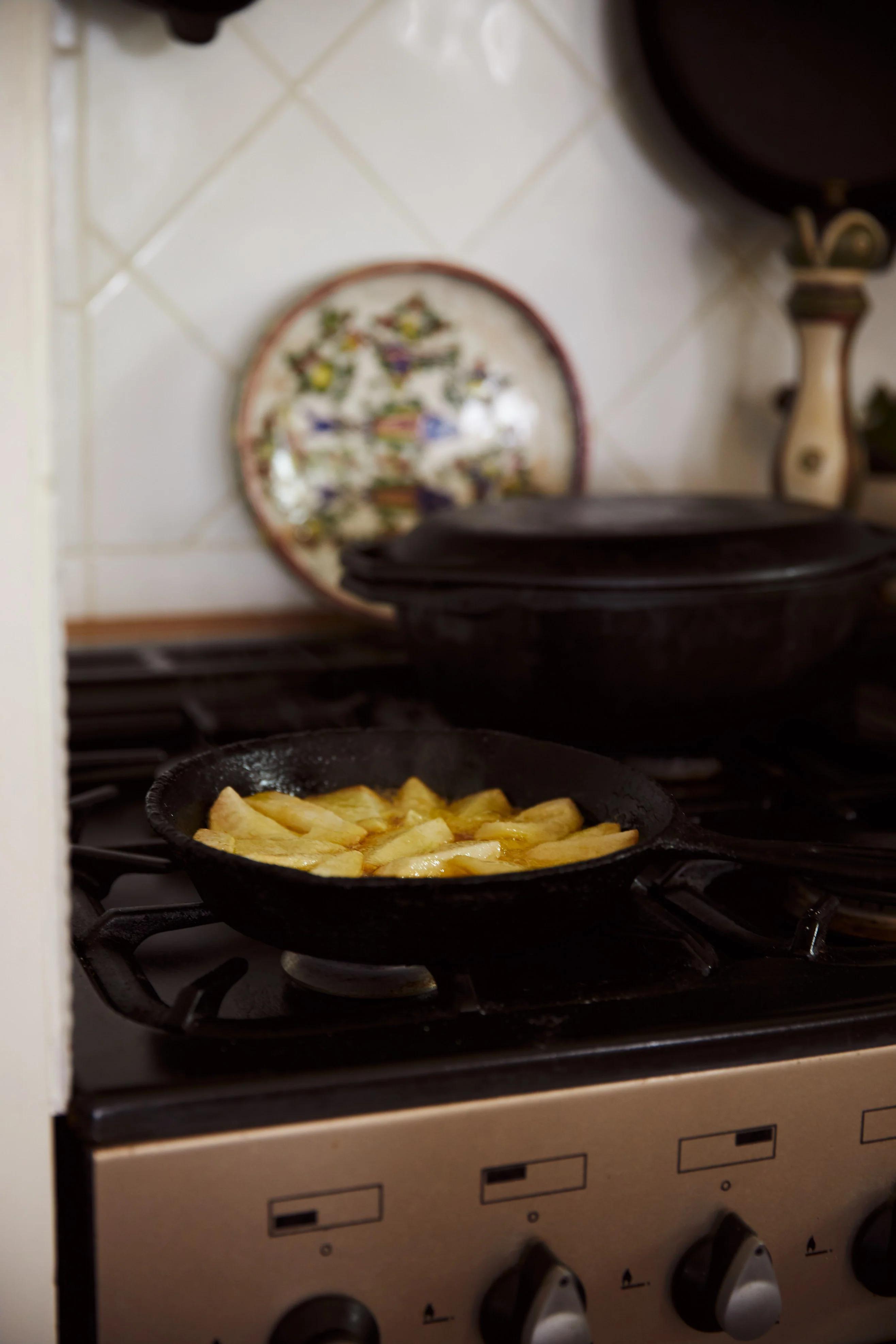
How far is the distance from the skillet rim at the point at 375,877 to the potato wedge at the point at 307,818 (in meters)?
0.04

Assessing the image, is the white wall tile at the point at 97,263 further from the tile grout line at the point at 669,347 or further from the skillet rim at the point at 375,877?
the skillet rim at the point at 375,877

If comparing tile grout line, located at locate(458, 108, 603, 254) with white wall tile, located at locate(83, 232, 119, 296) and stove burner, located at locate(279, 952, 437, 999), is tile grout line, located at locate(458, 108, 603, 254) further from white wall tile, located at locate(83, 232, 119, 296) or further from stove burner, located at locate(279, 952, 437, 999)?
stove burner, located at locate(279, 952, 437, 999)

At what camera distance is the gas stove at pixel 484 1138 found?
46 cm

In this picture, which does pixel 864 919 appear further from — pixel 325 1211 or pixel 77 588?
pixel 77 588

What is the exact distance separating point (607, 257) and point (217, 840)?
2.87 ft

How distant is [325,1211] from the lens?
1.56 ft

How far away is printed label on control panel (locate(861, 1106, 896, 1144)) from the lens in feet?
1.80

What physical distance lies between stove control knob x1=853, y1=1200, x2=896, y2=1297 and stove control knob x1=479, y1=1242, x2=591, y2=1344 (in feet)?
0.44

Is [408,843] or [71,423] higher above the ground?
[71,423]

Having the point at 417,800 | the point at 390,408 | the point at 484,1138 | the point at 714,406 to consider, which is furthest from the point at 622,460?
the point at 484,1138

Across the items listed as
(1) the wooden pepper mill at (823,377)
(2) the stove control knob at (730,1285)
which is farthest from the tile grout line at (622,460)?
(2) the stove control knob at (730,1285)

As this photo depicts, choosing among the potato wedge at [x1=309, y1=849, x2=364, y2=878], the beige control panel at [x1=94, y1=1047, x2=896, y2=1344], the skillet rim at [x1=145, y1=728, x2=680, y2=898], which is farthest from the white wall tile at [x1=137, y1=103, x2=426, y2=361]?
the beige control panel at [x1=94, y1=1047, x2=896, y2=1344]

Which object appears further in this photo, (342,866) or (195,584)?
(195,584)

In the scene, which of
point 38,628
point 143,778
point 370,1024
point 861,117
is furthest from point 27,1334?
point 861,117
